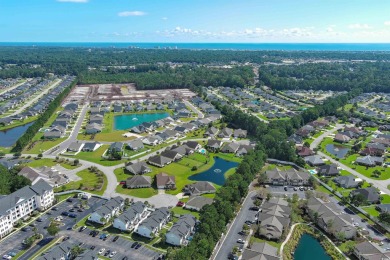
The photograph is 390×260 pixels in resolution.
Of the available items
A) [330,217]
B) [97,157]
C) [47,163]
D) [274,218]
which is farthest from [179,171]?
[330,217]

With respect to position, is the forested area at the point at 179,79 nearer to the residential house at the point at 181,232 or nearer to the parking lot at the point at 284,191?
the parking lot at the point at 284,191

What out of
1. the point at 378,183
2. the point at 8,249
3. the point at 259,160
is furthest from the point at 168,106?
the point at 8,249

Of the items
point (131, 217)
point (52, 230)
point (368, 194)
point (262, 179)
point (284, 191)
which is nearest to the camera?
point (52, 230)

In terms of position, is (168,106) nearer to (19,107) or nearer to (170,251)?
(19,107)

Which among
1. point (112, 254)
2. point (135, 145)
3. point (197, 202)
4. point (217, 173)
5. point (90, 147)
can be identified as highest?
point (135, 145)

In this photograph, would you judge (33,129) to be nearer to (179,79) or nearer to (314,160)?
(314,160)

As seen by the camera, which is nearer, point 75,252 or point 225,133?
point 75,252

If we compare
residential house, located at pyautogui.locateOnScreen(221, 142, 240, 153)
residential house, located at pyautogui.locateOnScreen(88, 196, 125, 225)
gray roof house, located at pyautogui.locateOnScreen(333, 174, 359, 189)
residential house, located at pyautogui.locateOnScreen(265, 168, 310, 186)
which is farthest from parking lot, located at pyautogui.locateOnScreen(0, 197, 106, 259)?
gray roof house, located at pyautogui.locateOnScreen(333, 174, 359, 189)

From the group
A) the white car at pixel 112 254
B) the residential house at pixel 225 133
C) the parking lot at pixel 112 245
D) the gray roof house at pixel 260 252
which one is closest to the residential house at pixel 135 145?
the residential house at pixel 225 133
